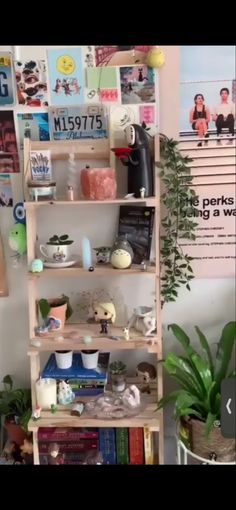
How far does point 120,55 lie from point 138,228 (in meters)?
0.60

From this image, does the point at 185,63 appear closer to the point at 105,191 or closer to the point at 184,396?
the point at 105,191

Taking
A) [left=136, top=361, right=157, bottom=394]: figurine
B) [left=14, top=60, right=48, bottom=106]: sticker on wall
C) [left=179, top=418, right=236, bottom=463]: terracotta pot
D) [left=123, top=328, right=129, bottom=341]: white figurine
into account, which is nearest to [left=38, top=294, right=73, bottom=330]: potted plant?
[left=123, top=328, right=129, bottom=341]: white figurine

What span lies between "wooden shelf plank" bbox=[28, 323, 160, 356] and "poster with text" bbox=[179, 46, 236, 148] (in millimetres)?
721

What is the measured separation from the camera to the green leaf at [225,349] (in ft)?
6.44

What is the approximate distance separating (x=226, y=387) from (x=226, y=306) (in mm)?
334

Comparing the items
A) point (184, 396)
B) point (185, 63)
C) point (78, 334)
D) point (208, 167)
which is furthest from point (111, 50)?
point (184, 396)

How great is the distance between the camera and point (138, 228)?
1995 millimetres

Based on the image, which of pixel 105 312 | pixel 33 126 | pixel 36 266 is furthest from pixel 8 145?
pixel 105 312

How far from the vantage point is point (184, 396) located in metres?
1.87

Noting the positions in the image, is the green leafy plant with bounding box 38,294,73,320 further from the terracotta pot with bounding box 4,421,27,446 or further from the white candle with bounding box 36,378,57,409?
the terracotta pot with bounding box 4,421,27,446

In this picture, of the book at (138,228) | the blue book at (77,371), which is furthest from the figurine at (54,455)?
the book at (138,228)

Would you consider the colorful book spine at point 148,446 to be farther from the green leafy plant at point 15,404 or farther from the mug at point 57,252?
the mug at point 57,252

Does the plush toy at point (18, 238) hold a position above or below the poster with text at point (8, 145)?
below

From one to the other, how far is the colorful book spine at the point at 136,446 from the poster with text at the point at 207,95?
1043 mm
